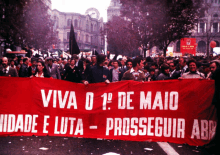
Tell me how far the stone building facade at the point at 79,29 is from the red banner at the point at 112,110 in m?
80.2

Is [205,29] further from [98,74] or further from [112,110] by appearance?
[112,110]

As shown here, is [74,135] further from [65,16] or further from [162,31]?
[65,16]

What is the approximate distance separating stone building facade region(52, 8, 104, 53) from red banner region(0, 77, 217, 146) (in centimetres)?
8022

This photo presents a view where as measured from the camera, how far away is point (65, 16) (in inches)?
3932

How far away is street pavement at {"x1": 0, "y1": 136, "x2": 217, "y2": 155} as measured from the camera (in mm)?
5914

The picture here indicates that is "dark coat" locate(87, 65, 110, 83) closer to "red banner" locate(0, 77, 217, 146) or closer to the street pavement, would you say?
"red banner" locate(0, 77, 217, 146)

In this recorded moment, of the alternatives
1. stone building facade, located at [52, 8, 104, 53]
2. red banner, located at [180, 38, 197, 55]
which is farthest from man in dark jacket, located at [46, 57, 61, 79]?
stone building facade, located at [52, 8, 104, 53]

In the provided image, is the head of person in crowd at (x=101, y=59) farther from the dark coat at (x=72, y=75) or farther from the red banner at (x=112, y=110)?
the dark coat at (x=72, y=75)

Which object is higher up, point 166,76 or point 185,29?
point 185,29

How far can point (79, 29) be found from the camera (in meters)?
103

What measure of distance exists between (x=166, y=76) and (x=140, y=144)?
3.09 metres

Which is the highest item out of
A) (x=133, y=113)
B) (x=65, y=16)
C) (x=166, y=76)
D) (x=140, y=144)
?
(x=65, y=16)

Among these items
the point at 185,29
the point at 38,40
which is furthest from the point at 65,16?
the point at 185,29

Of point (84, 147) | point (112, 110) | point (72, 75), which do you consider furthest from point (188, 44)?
point (84, 147)
